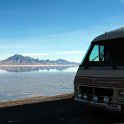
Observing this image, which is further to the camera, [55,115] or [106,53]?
[55,115]

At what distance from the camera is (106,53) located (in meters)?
13.2

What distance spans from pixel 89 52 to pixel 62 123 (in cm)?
280

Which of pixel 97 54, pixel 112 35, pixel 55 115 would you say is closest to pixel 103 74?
pixel 97 54

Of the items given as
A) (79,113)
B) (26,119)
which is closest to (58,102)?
(79,113)

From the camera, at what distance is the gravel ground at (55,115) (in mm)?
12961

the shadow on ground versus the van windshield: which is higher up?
the van windshield

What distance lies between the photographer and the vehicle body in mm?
12102

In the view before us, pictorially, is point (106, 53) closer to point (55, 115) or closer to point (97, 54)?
point (97, 54)

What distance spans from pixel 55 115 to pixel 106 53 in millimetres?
3016

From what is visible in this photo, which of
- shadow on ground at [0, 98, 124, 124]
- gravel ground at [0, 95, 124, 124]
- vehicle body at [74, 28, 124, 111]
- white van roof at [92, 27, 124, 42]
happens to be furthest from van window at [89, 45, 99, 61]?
shadow on ground at [0, 98, 124, 124]

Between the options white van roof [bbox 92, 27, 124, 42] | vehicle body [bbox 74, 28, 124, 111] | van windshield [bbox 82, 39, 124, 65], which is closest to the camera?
vehicle body [bbox 74, 28, 124, 111]

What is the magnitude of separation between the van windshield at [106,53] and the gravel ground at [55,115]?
196 centimetres

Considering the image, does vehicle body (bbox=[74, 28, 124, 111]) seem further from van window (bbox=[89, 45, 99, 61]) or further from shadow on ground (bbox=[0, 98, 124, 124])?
shadow on ground (bbox=[0, 98, 124, 124])

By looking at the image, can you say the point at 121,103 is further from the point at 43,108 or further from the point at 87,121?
the point at 43,108
